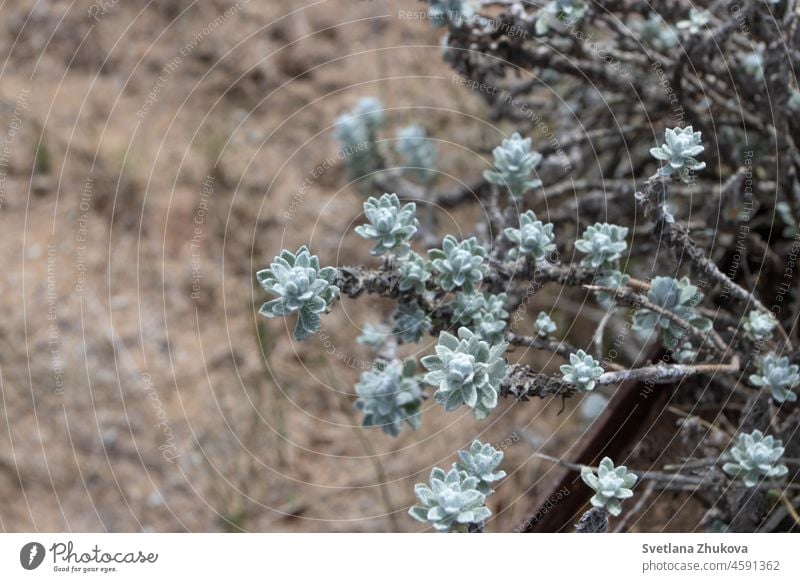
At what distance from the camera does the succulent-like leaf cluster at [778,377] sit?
100 cm

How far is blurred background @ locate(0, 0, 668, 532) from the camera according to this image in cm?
152

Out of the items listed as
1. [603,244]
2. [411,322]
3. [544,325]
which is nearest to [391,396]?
[411,322]

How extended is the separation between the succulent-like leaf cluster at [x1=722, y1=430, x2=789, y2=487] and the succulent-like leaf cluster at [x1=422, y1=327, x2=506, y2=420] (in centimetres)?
34

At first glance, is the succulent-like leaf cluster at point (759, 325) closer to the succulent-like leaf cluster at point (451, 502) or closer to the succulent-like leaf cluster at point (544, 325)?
the succulent-like leaf cluster at point (544, 325)

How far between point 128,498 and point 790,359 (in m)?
1.14

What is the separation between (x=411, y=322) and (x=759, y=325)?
0.44 metres

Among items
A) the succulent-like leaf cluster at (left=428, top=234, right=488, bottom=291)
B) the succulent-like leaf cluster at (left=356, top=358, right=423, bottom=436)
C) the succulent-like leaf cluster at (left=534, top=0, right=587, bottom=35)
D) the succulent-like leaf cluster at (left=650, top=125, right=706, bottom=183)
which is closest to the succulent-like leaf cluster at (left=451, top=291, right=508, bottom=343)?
the succulent-like leaf cluster at (left=428, top=234, right=488, bottom=291)

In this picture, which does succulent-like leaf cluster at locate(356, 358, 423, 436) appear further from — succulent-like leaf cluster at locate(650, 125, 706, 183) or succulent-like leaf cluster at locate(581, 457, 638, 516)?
succulent-like leaf cluster at locate(650, 125, 706, 183)

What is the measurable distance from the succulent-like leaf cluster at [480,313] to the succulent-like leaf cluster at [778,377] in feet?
1.08

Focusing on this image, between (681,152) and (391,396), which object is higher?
(681,152)

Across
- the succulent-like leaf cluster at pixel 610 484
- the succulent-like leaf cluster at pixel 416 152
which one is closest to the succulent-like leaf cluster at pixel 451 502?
the succulent-like leaf cluster at pixel 610 484

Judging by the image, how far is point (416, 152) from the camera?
154cm

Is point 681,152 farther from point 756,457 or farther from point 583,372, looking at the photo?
point 756,457
